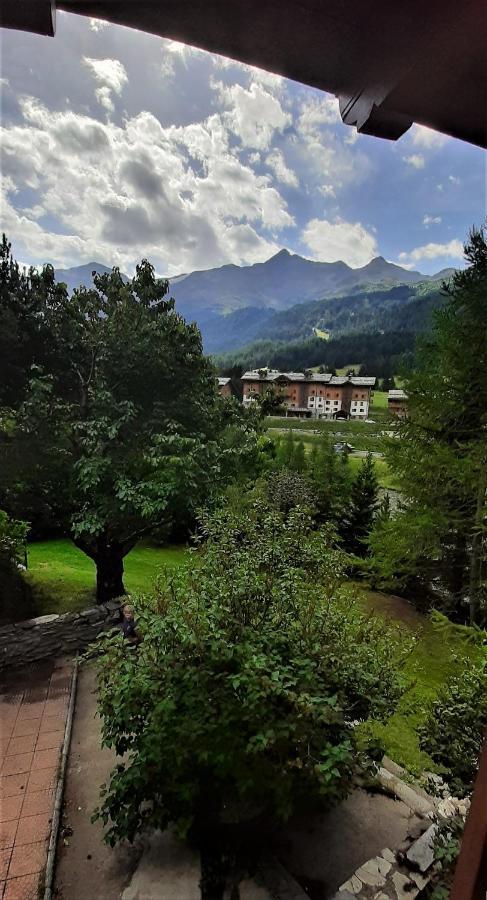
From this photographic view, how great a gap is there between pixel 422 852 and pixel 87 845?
9.88 ft

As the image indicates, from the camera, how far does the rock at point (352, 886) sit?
3174 millimetres

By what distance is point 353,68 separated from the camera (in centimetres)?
112

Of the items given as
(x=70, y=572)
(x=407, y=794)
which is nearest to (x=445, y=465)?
(x=407, y=794)

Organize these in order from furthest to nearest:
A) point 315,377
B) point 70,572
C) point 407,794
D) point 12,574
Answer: point 315,377 → point 70,572 → point 12,574 → point 407,794

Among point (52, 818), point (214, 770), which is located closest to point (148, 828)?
point (52, 818)

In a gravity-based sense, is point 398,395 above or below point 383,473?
above

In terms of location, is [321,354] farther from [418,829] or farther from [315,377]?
[418,829]

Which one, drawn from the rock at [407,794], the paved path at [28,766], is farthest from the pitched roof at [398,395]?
the paved path at [28,766]

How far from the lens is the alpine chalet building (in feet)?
61.4

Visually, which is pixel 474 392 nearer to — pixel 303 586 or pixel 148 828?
pixel 303 586

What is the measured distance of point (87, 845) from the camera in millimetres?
3994

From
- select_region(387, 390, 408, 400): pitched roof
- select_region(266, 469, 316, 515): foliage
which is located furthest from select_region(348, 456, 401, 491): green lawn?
select_region(266, 469, 316, 515): foliage

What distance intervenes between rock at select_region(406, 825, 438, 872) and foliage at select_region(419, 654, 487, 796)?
492 millimetres

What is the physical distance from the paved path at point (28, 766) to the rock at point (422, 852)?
10.3 feet
